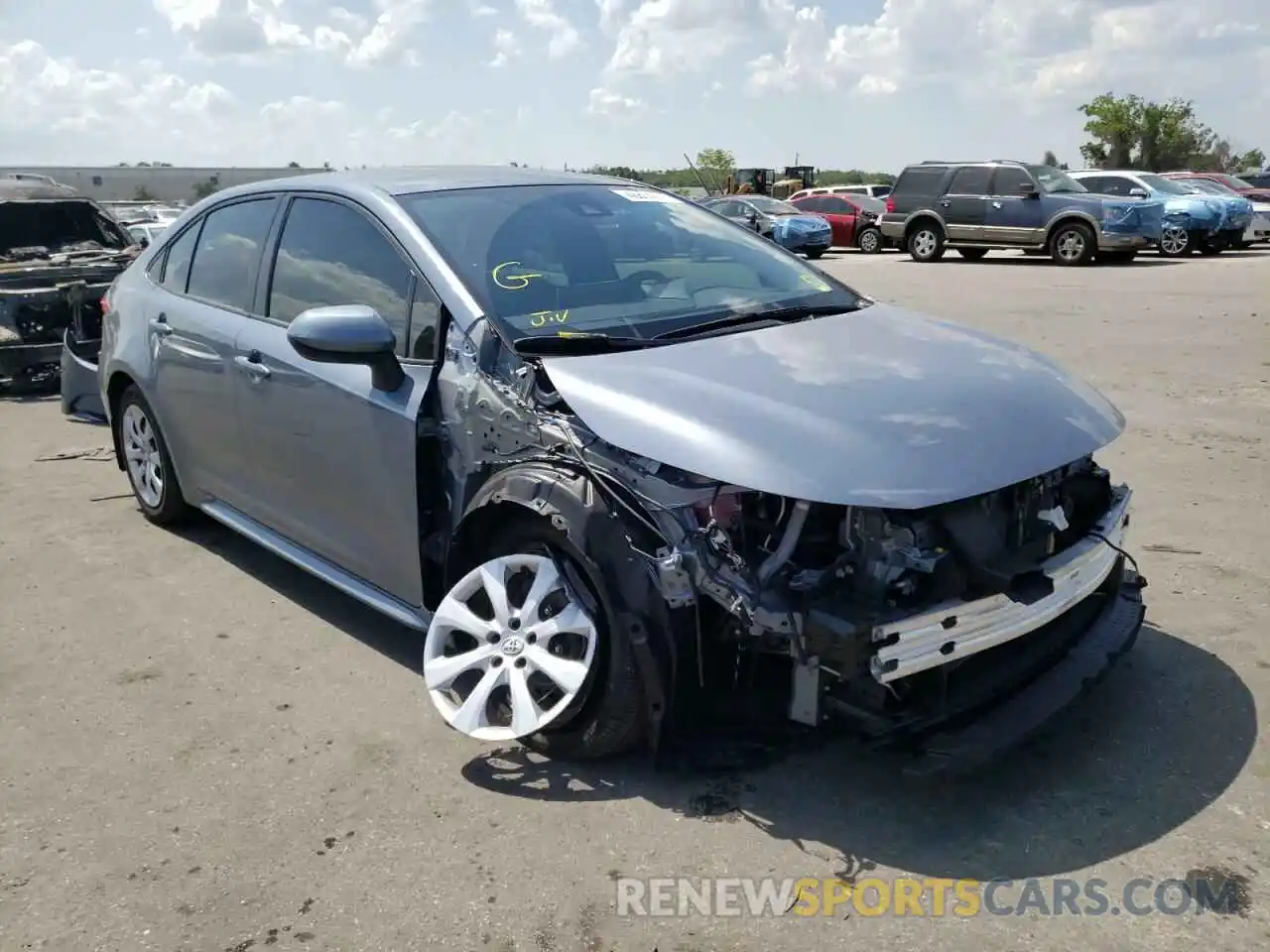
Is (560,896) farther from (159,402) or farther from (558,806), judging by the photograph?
(159,402)

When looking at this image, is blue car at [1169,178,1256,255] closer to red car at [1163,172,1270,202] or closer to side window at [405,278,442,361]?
red car at [1163,172,1270,202]

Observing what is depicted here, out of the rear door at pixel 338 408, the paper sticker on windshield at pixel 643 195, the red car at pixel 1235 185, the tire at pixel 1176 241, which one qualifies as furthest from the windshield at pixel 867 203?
A: the rear door at pixel 338 408

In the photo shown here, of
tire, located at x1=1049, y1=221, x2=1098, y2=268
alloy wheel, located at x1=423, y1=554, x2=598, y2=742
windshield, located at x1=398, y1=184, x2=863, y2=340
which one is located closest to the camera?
alloy wheel, located at x1=423, y1=554, x2=598, y2=742

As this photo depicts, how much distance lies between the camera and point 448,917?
2.76 m

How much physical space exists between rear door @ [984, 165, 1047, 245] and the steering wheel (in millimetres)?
18151

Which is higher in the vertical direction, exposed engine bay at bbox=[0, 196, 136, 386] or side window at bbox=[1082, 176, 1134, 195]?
side window at bbox=[1082, 176, 1134, 195]

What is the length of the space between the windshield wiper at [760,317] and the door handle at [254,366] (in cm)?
167

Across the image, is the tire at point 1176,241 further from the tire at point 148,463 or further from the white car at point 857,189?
the tire at point 148,463

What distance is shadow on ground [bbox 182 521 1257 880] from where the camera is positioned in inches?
117

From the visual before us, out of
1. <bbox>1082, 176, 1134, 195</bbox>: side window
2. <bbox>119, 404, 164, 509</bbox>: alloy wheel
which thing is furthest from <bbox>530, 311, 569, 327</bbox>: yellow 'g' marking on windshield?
<bbox>1082, 176, 1134, 195</bbox>: side window

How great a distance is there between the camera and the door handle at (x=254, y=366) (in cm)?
435

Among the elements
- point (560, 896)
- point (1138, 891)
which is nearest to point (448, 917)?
point (560, 896)

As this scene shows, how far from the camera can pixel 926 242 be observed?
74.1 ft

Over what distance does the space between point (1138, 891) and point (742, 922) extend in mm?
998
